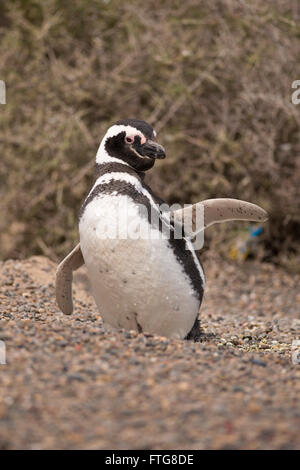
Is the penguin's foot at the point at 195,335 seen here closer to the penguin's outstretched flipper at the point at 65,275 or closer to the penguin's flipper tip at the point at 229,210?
the penguin's flipper tip at the point at 229,210

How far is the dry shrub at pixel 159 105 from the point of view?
5595mm

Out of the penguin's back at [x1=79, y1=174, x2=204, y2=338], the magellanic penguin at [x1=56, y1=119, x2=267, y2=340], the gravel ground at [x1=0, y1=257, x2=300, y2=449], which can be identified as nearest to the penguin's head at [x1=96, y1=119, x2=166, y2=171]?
the magellanic penguin at [x1=56, y1=119, x2=267, y2=340]

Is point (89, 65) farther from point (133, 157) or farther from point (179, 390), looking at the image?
point (179, 390)

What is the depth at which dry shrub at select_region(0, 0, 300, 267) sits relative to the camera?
559cm

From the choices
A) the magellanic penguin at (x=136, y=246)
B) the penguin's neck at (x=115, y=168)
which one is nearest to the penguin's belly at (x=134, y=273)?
the magellanic penguin at (x=136, y=246)

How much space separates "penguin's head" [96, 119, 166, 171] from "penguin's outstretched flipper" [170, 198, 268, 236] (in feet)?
0.84

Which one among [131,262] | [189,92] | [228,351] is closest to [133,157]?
[131,262]

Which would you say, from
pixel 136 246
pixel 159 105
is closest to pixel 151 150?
pixel 136 246

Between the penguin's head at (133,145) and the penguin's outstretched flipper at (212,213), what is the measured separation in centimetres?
26

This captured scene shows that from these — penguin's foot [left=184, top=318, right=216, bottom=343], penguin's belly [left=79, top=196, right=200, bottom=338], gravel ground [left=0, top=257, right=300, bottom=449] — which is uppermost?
penguin's belly [left=79, top=196, right=200, bottom=338]

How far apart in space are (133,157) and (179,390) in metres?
1.12

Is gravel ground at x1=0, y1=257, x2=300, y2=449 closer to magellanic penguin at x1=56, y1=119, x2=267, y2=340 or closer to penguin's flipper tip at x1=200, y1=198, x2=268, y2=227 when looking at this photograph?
magellanic penguin at x1=56, y1=119, x2=267, y2=340

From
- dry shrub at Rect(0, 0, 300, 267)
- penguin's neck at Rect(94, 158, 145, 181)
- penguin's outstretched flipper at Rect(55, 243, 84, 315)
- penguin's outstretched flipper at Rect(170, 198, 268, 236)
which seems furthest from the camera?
dry shrub at Rect(0, 0, 300, 267)
